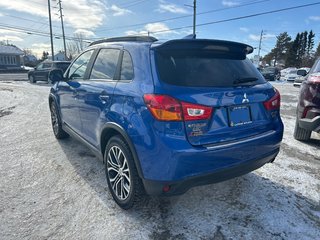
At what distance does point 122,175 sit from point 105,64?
1.38 meters

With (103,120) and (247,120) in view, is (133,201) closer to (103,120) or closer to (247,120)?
(103,120)

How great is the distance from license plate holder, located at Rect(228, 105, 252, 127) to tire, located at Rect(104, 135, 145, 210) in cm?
103

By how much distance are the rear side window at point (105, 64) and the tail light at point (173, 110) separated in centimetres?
96

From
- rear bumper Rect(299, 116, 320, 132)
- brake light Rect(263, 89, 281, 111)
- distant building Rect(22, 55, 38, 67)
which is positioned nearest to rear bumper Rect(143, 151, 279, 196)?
brake light Rect(263, 89, 281, 111)

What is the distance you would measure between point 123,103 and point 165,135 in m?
0.63

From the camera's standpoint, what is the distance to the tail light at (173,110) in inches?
84.8

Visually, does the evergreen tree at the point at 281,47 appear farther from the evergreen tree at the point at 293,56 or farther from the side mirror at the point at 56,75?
the side mirror at the point at 56,75

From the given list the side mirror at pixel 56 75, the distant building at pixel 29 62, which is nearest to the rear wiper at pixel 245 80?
the side mirror at pixel 56 75

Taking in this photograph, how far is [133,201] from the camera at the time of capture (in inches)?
103

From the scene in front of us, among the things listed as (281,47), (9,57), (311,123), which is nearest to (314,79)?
(311,123)

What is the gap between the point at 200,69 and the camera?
8.00 ft

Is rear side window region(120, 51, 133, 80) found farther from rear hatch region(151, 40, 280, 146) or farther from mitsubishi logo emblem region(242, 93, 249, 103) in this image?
mitsubishi logo emblem region(242, 93, 249, 103)

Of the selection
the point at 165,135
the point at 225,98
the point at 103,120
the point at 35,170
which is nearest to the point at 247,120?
the point at 225,98

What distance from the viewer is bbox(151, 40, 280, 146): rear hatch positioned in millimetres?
2201
